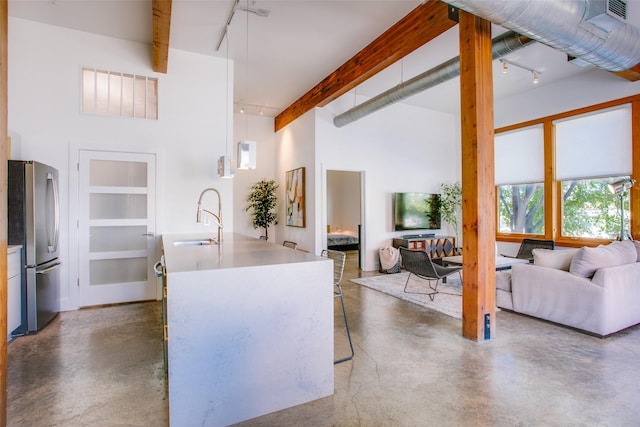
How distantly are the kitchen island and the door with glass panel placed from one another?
2.72 meters

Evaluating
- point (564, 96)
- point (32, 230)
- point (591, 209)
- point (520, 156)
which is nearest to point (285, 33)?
point (32, 230)

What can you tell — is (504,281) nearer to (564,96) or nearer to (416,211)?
(416,211)

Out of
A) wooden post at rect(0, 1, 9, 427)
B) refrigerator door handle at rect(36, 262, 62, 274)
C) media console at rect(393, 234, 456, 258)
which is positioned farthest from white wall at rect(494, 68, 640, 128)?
refrigerator door handle at rect(36, 262, 62, 274)

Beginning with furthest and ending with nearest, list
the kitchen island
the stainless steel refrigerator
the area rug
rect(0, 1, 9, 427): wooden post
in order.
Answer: the area rug < the stainless steel refrigerator < the kitchen island < rect(0, 1, 9, 427): wooden post

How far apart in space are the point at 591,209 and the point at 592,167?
0.72 metres

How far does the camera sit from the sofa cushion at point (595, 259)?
331 cm

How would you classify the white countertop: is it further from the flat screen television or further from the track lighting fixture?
the flat screen television

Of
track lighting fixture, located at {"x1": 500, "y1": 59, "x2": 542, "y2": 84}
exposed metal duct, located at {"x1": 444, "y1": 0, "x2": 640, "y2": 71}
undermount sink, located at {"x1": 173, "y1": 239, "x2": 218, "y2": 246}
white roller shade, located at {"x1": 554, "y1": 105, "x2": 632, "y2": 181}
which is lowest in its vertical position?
undermount sink, located at {"x1": 173, "y1": 239, "x2": 218, "y2": 246}

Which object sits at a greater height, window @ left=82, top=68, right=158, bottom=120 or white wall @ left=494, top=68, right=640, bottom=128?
white wall @ left=494, top=68, right=640, bottom=128

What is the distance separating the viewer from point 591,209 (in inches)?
223

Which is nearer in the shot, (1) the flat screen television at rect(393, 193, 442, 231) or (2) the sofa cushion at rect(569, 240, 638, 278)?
(2) the sofa cushion at rect(569, 240, 638, 278)

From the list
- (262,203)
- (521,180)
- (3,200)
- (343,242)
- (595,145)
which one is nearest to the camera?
(3,200)

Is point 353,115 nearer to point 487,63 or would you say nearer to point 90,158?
point 487,63

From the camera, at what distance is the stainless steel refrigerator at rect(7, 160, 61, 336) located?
327cm
